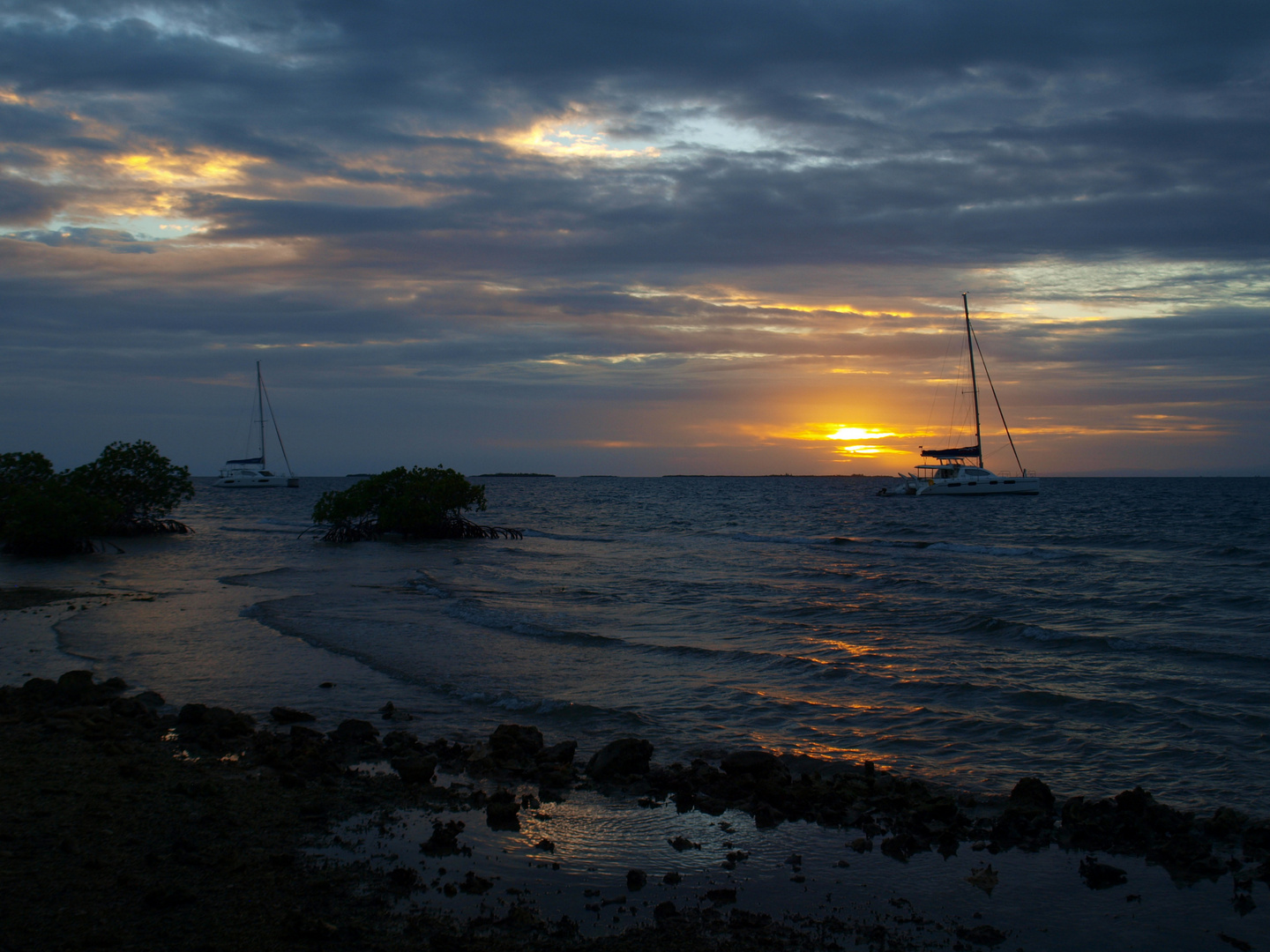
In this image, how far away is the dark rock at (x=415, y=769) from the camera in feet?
30.7

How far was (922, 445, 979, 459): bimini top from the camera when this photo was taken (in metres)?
93.8

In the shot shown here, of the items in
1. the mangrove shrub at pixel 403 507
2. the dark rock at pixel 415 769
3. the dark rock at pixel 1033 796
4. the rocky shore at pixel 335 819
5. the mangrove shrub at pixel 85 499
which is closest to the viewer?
the rocky shore at pixel 335 819

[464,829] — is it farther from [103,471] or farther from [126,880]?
[103,471]

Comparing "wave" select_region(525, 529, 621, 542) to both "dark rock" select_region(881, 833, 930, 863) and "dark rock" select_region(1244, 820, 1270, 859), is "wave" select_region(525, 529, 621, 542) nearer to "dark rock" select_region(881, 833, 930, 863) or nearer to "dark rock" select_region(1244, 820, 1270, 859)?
"dark rock" select_region(881, 833, 930, 863)

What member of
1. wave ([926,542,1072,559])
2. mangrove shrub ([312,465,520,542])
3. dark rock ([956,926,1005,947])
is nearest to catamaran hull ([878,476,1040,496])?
wave ([926,542,1072,559])

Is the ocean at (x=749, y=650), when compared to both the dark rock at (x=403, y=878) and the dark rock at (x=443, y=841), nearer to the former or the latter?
the dark rock at (x=443, y=841)

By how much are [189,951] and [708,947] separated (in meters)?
3.47

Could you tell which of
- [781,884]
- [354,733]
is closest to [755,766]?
[781,884]

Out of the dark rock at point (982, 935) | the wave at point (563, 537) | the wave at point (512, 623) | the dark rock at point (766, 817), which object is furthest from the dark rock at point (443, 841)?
the wave at point (563, 537)

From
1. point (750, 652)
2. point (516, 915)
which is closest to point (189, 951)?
point (516, 915)

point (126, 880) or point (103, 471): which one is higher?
point (103, 471)

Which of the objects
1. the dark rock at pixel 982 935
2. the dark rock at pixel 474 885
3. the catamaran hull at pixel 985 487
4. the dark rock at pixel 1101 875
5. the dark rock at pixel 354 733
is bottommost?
the dark rock at pixel 1101 875

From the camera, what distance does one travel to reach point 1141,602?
79.5 ft

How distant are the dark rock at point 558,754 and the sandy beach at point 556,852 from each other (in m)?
0.03
